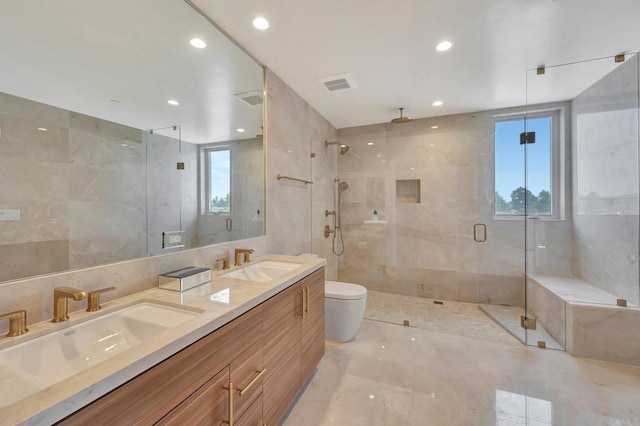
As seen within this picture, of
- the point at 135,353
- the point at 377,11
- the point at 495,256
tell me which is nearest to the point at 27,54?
the point at 135,353

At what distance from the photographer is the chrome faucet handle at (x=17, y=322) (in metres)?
0.79

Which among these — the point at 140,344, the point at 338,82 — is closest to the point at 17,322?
the point at 140,344

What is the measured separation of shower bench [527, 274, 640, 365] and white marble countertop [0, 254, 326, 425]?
244cm

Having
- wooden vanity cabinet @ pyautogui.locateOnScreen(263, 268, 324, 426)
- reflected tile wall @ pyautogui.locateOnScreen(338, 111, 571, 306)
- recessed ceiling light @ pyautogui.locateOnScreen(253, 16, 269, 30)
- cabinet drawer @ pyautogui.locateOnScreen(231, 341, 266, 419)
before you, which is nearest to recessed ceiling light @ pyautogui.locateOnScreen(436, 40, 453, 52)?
recessed ceiling light @ pyautogui.locateOnScreen(253, 16, 269, 30)

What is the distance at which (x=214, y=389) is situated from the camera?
3.04 ft

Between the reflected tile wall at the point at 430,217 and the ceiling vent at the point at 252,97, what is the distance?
180cm

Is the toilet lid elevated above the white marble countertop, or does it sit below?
below

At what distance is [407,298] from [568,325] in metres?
1.58

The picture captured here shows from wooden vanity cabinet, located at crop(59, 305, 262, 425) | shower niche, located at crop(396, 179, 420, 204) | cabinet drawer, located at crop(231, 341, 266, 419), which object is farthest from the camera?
shower niche, located at crop(396, 179, 420, 204)

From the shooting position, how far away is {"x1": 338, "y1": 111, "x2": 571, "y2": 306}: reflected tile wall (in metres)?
3.19

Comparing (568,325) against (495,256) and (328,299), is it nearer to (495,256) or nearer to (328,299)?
(495,256)

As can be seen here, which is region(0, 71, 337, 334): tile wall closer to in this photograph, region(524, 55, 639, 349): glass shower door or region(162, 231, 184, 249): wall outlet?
region(162, 231, 184, 249): wall outlet

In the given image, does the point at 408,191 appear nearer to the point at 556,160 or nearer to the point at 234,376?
the point at 556,160

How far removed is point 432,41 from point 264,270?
2.06 m
